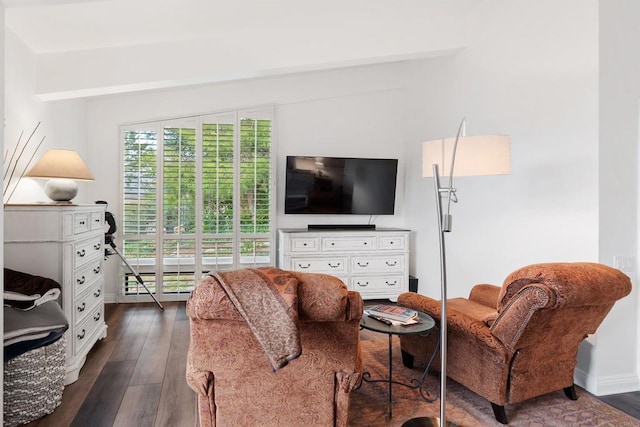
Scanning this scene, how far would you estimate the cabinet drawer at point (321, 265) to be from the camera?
490 centimetres

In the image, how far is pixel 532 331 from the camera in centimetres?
227

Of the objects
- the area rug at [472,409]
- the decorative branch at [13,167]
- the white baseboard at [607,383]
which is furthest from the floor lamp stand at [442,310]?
the decorative branch at [13,167]

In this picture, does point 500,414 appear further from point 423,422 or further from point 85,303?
point 85,303

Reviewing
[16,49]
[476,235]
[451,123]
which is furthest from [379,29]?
[16,49]

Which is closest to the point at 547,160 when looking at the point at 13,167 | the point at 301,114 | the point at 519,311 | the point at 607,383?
the point at 519,311

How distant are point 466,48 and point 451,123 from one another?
76cm

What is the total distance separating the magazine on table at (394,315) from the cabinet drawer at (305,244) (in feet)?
7.35

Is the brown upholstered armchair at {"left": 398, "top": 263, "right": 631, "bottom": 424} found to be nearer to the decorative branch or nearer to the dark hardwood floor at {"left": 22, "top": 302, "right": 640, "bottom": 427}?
the dark hardwood floor at {"left": 22, "top": 302, "right": 640, "bottom": 427}

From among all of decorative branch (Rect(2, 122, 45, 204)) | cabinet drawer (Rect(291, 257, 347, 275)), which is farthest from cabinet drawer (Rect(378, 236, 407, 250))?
decorative branch (Rect(2, 122, 45, 204))

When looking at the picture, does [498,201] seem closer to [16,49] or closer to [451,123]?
[451,123]

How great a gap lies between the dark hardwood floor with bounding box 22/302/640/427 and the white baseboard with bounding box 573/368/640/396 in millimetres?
47

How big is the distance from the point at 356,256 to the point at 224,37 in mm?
→ 2817

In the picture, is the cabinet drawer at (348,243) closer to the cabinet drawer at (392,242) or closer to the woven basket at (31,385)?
the cabinet drawer at (392,242)

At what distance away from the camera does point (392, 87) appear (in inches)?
220
